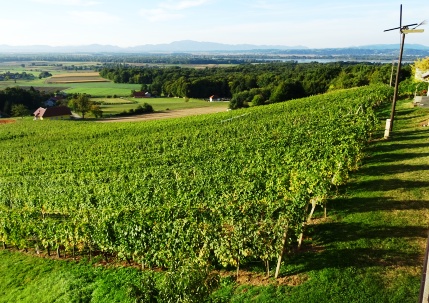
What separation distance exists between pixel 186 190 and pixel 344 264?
1107 centimetres

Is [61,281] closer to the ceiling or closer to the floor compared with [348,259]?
closer to the floor

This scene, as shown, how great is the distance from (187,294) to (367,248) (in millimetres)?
7752

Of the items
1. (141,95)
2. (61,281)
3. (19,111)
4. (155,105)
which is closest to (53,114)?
(19,111)

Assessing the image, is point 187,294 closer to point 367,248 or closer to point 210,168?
point 367,248

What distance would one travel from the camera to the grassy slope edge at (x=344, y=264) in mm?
11164

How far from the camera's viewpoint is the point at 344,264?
40.5ft

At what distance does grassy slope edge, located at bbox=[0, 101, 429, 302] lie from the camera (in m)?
11.2

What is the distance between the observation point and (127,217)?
16469 mm

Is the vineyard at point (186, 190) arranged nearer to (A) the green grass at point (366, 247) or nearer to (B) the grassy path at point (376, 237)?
(A) the green grass at point (366, 247)

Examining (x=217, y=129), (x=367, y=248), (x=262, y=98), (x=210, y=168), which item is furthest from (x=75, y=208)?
(x=262, y=98)

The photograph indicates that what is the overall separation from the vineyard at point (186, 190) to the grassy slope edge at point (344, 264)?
0.92 metres

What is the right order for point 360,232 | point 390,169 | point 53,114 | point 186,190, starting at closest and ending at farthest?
1. point 360,232
2. point 390,169
3. point 186,190
4. point 53,114

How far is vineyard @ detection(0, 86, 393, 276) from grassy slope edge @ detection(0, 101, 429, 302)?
0.92 m

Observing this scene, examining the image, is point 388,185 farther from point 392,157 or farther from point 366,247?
point 366,247
